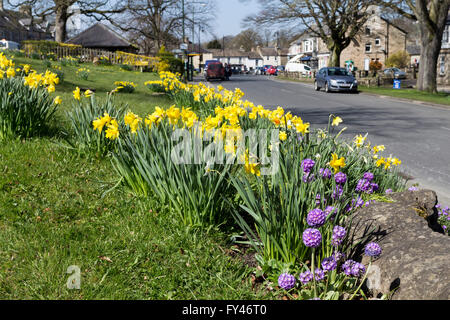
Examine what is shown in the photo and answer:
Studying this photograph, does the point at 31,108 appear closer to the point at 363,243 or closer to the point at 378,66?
the point at 363,243

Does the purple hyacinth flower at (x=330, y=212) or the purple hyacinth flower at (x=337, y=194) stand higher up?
the purple hyacinth flower at (x=337, y=194)

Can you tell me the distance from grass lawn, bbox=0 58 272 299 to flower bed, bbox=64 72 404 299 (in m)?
0.19

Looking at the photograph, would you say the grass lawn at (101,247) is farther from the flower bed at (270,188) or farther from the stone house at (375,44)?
the stone house at (375,44)

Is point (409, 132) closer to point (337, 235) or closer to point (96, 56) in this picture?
point (337, 235)

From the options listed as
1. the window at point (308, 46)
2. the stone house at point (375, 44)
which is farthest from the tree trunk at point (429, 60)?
the window at point (308, 46)

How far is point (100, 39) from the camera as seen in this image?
45781 millimetres

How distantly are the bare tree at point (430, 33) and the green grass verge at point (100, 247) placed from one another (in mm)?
21478

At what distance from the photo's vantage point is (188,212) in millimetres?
3299

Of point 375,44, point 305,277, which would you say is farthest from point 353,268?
point 375,44

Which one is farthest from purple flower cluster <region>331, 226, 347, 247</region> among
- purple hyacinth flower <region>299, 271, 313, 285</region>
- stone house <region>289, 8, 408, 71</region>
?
stone house <region>289, 8, 408, 71</region>

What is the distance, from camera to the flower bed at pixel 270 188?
2533mm

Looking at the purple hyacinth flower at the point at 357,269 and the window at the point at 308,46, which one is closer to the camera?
the purple hyacinth flower at the point at 357,269
